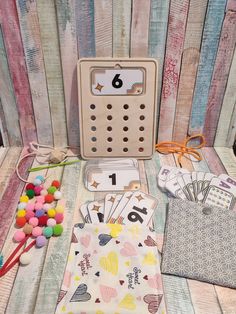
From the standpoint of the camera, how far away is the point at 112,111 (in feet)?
4.46

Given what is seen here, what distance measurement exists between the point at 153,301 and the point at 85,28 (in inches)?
42.3

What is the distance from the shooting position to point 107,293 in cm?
89

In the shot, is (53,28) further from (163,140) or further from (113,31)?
(163,140)

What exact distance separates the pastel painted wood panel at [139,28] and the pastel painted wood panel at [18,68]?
488 mm

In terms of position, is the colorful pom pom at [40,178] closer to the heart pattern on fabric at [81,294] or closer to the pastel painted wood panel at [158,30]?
the heart pattern on fabric at [81,294]

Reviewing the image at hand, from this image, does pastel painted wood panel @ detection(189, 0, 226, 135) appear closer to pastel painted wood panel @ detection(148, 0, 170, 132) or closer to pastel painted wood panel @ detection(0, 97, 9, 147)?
pastel painted wood panel @ detection(148, 0, 170, 132)

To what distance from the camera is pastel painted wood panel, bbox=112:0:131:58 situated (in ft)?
3.85

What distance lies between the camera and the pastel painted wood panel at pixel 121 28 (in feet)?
3.85

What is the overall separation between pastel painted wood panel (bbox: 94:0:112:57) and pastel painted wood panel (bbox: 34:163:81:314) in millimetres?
625

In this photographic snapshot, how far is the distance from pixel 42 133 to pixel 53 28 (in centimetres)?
52

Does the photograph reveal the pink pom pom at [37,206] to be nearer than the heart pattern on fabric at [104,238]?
No

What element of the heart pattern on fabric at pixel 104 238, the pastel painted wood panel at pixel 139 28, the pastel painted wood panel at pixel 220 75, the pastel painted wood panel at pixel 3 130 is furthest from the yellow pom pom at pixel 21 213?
the pastel painted wood panel at pixel 220 75

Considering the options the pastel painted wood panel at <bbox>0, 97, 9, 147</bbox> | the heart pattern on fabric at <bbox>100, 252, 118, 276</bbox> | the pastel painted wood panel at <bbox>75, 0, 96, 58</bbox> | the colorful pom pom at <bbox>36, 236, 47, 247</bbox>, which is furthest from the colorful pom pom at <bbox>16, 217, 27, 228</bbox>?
the pastel painted wood panel at <bbox>75, 0, 96, 58</bbox>

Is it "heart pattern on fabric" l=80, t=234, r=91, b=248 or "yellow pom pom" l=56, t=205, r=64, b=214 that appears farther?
"yellow pom pom" l=56, t=205, r=64, b=214
